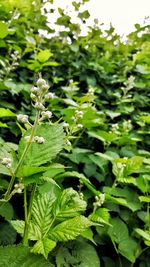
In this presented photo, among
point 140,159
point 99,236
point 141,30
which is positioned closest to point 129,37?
point 141,30

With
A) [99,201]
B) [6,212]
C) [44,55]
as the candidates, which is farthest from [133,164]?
[44,55]

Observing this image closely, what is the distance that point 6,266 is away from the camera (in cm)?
92

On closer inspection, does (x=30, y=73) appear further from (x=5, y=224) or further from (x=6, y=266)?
(x=6, y=266)

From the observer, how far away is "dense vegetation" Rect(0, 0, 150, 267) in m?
0.96

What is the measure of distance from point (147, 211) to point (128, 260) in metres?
0.24

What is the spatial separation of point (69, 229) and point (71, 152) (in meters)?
0.79

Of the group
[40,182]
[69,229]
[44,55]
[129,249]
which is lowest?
[129,249]

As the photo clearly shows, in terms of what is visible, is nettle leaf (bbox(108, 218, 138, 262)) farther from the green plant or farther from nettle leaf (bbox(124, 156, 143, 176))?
the green plant

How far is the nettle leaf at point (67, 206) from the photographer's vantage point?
1.05 m

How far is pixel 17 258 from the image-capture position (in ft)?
3.03

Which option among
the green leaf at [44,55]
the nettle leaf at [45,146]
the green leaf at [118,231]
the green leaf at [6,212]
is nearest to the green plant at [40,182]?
the nettle leaf at [45,146]

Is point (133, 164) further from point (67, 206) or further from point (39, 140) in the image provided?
point (39, 140)

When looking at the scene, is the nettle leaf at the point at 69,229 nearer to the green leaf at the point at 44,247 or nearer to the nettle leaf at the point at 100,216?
the green leaf at the point at 44,247

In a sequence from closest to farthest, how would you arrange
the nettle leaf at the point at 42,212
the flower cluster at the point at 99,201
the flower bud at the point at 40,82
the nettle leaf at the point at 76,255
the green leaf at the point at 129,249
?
the flower bud at the point at 40,82 → the nettle leaf at the point at 42,212 → the nettle leaf at the point at 76,255 → the flower cluster at the point at 99,201 → the green leaf at the point at 129,249
